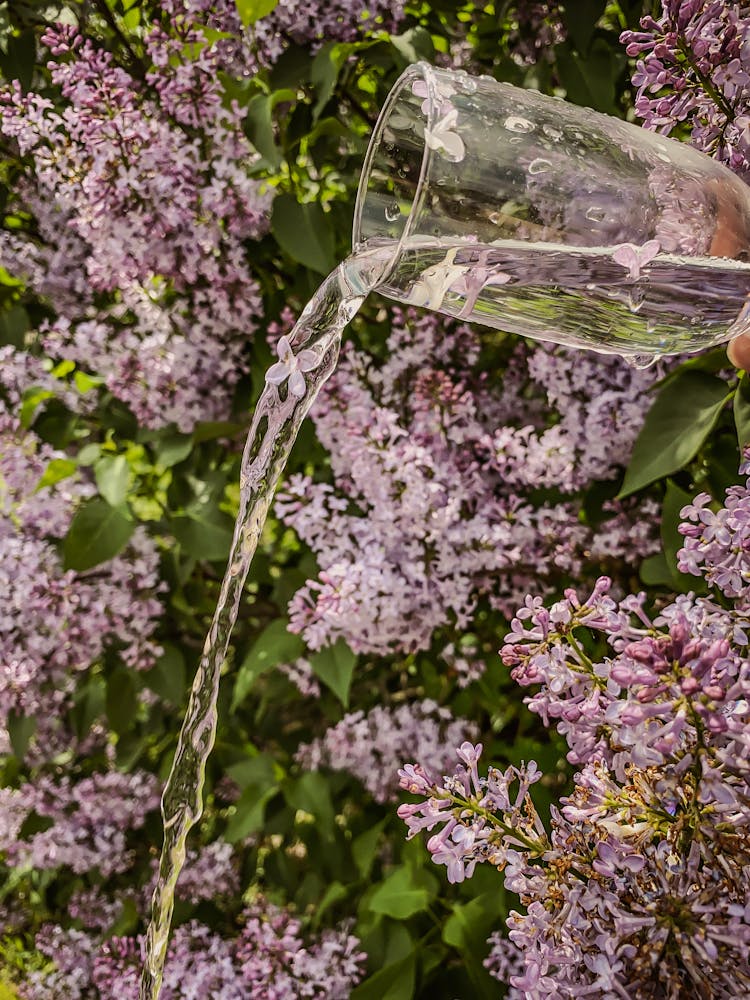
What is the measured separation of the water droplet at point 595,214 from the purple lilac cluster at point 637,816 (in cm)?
19

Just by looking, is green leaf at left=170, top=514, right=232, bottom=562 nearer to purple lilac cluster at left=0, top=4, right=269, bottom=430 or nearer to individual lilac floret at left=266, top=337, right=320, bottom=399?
purple lilac cluster at left=0, top=4, right=269, bottom=430

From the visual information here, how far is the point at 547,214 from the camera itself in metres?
0.60

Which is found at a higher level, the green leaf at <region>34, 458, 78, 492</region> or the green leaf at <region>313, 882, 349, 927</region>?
the green leaf at <region>34, 458, 78, 492</region>

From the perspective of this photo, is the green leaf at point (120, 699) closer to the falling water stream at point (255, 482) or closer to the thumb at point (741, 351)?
the falling water stream at point (255, 482)

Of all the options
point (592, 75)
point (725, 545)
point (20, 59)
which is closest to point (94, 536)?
point (20, 59)

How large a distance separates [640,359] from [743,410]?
0.32ft

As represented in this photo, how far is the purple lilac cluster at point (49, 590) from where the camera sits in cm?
135

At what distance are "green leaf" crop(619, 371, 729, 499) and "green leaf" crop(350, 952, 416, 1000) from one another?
1.88 ft

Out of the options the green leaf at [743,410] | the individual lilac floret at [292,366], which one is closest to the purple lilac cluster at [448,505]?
the green leaf at [743,410]

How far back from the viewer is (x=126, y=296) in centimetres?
139

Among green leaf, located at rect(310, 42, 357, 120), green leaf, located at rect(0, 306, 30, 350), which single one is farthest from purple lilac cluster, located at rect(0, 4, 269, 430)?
green leaf, located at rect(0, 306, 30, 350)

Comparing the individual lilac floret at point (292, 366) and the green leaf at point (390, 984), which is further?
the green leaf at point (390, 984)

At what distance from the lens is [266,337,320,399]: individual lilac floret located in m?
0.76

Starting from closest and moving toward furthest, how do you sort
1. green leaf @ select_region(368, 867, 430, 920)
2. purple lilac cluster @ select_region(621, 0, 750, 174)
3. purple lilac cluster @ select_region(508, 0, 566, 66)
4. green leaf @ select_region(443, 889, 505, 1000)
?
purple lilac cluster @ select_region(621, 0, 750, 174) → green leaf @ select_region(443, 889, 505, 1000) → green leaf @ select_region(368, 867, 430, 920) → purple lilac cluster @ select_region(508, 0, 566, 66)
